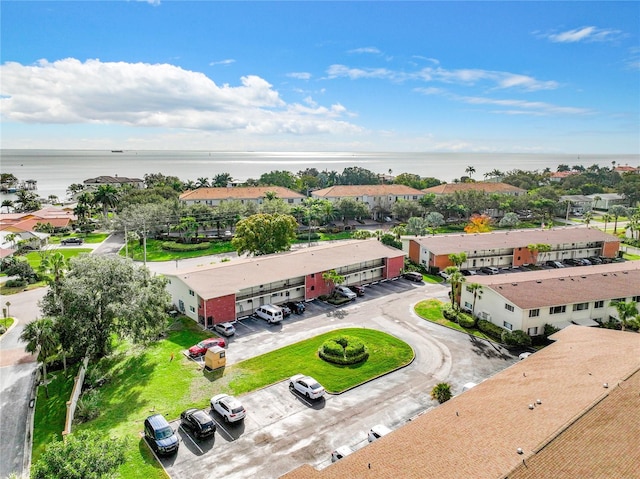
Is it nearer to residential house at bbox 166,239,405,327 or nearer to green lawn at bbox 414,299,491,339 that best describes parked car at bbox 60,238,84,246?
residential house at bbox 166,239,405,327

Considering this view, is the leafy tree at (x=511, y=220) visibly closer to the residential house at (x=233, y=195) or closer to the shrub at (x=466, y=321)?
the residential house at (x=233, y=195)

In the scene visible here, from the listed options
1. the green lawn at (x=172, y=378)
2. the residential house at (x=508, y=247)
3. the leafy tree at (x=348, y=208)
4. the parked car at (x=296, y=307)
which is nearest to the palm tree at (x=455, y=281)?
the green lawn at (x=172, y=378)

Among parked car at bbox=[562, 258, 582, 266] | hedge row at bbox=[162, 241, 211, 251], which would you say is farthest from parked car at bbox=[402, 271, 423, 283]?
hedge row at bbox=[162, 241, 211, 251]

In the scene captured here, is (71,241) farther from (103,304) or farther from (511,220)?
(511,220)

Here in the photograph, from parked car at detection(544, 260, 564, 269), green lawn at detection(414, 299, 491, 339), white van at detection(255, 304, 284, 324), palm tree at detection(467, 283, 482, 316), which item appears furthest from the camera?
parked car at detection(544, 260, 564, 269)

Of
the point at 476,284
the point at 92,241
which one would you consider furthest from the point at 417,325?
the point at 92,241

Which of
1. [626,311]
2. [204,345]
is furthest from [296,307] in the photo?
[626,311]
